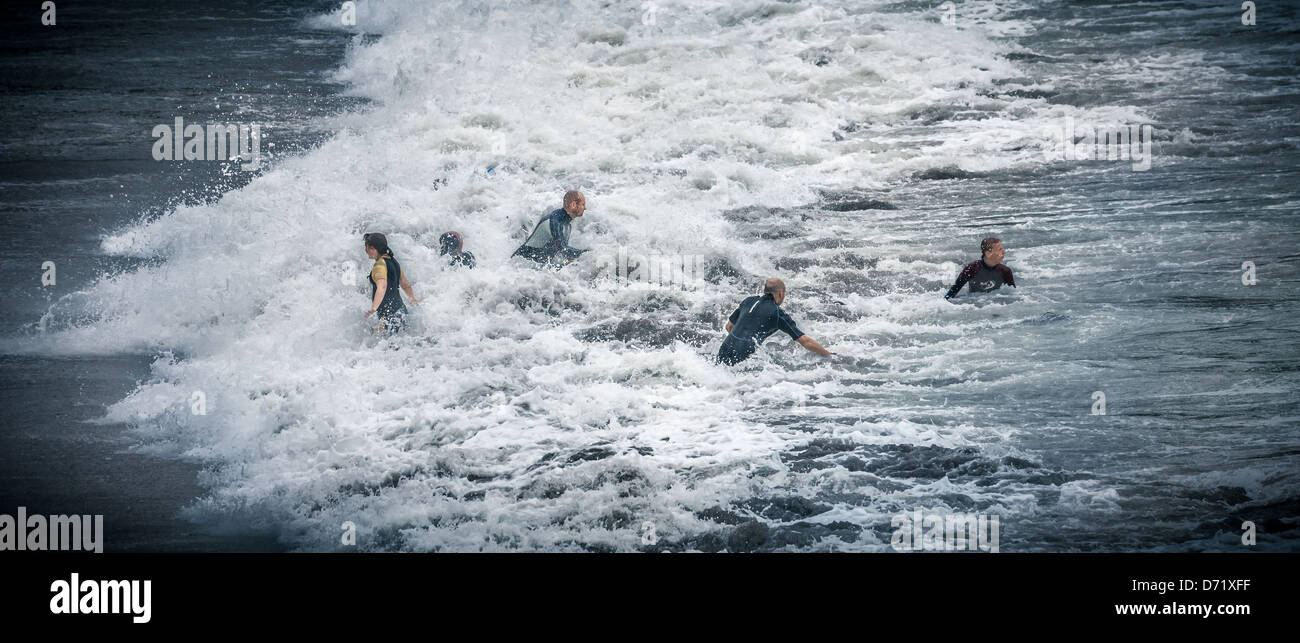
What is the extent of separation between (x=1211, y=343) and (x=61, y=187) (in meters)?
13.4

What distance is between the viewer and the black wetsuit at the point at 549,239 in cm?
1117

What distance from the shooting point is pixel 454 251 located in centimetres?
1122

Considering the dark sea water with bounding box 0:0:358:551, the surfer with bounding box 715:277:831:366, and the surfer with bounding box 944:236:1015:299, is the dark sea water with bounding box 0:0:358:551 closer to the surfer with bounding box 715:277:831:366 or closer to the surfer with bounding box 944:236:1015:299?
the surfer with bounding box 715:277:831:366

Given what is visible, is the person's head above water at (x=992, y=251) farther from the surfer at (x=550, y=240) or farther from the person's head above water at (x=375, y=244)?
the person's head above water at (x=375, y=244)

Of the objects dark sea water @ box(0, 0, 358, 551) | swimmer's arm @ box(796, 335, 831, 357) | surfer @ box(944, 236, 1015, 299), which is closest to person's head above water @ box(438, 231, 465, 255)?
dark sea water @ box(0, 0, 358, 551)

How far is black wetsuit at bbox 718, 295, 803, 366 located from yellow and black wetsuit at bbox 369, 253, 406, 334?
2987 millimetres

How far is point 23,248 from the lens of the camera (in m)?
11.6

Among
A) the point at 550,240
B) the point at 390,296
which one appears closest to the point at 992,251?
the point at 550,240

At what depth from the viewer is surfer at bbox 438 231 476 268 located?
1119 cm

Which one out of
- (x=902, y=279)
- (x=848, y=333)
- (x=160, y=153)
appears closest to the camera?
(x=848, y=333)

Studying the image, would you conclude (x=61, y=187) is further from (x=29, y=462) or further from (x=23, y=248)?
(x=29, y=462)

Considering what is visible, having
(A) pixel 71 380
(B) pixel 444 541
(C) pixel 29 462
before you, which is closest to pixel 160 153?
(A) pixel 71 380

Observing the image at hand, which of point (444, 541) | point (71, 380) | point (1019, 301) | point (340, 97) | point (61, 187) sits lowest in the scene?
point (444, 541)

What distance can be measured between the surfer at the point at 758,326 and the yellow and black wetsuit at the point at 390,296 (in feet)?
9.80
